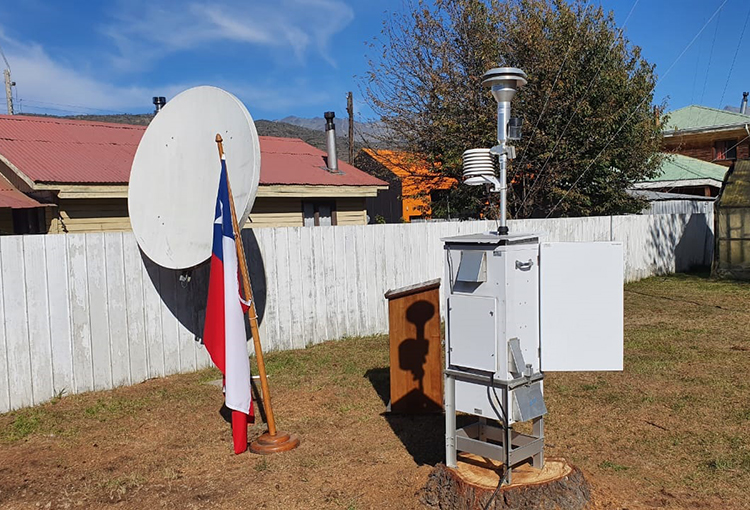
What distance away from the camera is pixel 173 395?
23.3ft

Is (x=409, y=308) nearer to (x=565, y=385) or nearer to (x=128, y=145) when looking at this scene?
(x=565, y=385)

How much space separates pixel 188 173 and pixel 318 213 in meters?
9.95

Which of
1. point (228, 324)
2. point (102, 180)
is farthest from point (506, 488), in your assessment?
point (102, 180)

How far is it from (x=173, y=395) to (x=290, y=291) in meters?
2.54

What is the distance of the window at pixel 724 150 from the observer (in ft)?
107

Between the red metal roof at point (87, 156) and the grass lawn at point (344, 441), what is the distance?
6.36 meters

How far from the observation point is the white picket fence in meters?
6.63

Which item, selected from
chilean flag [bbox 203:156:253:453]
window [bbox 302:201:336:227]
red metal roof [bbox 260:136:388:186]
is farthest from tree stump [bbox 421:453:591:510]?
window [bbox 302:201:336:227]

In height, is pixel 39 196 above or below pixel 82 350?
above

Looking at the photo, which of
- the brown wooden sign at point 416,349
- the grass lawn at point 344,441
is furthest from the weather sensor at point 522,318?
the brown wooden sign at point 416,349

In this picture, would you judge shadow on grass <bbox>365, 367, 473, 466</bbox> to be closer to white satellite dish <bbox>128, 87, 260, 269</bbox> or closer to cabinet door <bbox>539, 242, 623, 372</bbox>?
cabinet door <bbox>539, 242, 623, 372</bbox>

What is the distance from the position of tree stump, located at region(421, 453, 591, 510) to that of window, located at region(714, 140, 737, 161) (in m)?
32.9

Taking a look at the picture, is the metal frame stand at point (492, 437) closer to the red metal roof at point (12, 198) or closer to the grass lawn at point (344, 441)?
the grass lawn at point (344, 441)

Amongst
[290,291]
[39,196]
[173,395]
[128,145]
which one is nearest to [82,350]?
[173,395]
